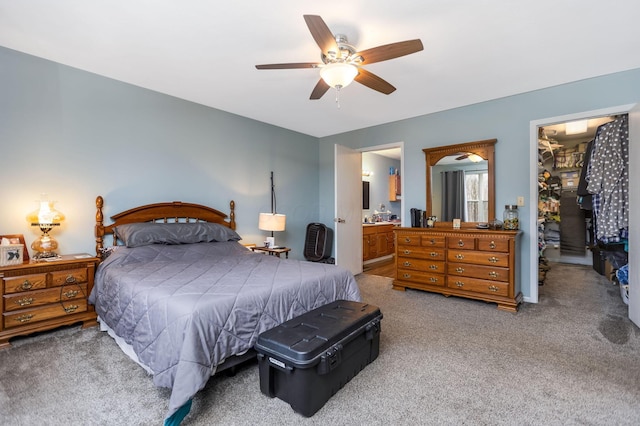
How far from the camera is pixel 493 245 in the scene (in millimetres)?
3373

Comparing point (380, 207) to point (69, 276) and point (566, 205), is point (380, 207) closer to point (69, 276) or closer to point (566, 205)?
point (566, 205)

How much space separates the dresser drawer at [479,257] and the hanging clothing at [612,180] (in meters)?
1.03

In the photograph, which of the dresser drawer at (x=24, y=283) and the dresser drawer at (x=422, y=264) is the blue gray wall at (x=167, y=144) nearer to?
the dresser drawer at (x=24, y=283)

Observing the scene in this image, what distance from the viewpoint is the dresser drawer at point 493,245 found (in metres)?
3.30

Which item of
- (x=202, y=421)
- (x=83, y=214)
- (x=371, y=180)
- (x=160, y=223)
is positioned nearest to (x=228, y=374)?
(x=202, y=421)

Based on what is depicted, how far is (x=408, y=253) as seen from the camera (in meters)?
4.05

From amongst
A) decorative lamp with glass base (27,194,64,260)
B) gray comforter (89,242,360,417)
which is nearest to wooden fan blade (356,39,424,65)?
gray comforter (89,242,360,417)

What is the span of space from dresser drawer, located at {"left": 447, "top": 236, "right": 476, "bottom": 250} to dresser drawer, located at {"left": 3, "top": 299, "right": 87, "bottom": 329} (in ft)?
12.6

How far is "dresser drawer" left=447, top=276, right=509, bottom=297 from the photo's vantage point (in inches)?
131

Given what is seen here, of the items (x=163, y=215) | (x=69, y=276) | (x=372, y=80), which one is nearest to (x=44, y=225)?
(x=69, y=276)

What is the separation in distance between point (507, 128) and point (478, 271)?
177cm

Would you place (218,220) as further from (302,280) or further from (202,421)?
(202,421)

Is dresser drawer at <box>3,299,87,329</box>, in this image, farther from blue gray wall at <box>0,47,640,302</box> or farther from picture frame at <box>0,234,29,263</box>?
blue gray wall at <box>0,47,640,302</box>

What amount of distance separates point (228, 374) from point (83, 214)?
231 cm
